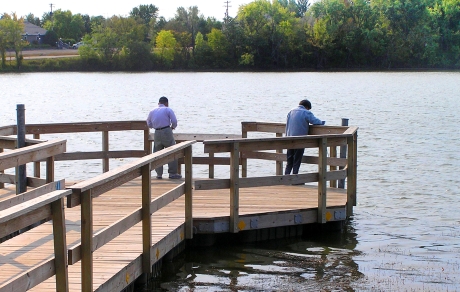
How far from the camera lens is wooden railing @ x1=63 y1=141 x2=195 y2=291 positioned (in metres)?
6.62

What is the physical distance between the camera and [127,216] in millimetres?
7676

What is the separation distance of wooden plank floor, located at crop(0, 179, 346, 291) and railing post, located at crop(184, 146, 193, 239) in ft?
0.38

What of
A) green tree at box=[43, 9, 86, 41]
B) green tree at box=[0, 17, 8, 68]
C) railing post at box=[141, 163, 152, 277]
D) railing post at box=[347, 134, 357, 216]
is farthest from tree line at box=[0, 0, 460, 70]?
railing post at box=[141, 163, 152, 277]

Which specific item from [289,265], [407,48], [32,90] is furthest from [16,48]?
[289,265]

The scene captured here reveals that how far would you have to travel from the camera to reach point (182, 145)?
374 inches

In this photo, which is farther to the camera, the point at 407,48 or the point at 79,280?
the point at 407,48

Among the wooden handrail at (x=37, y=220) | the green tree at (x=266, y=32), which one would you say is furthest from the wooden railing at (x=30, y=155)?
the green tree at (x=266, y=32)

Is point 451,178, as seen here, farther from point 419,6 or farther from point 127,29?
point 127,29

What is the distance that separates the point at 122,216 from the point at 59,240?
4.10 m

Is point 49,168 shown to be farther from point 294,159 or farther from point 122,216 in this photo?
point 294,159

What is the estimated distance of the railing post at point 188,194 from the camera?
973 centimetres

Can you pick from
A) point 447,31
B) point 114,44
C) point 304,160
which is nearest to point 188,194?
point 304,160

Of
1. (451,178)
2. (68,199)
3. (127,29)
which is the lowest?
(451,178)

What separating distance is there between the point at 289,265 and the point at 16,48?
106962mm
